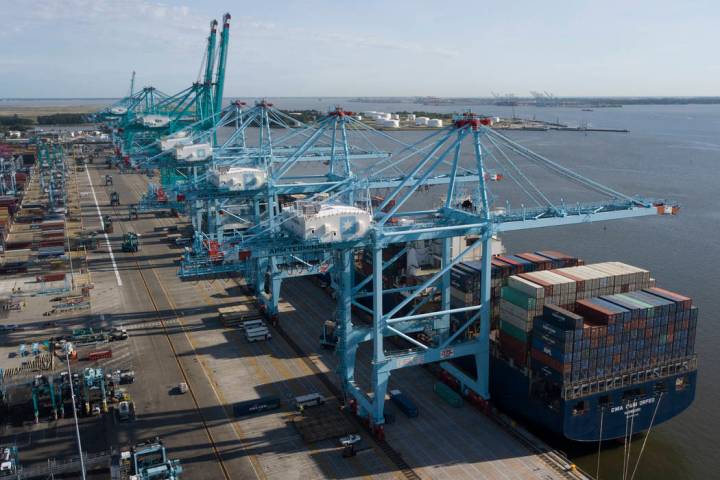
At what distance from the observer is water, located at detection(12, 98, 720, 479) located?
27.0 metres

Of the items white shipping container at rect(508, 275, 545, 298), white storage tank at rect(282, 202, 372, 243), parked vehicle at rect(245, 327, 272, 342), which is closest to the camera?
white storage tank at rect(282, 202, 372, 243)

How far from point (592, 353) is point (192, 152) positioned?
35.3m

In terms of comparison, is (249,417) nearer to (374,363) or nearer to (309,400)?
(309,400)

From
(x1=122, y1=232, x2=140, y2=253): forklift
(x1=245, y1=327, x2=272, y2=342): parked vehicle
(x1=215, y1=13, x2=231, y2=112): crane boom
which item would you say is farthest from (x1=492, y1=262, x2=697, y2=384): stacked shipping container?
(x1=215, y1=13, x2=231, y2=112): crane boom

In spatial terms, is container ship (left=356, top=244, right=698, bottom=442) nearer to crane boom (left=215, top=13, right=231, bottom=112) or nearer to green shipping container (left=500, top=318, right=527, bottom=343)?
green shipping container (left=500, top=318, right=527, bottom=343)

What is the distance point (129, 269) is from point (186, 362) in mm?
22291

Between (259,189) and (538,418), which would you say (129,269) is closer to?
(259,189)

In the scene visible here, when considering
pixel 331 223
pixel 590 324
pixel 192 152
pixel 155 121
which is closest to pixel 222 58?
pixel 155 121

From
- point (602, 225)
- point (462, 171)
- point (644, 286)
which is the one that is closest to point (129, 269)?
point (462, 171)

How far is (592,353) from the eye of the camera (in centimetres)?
2553

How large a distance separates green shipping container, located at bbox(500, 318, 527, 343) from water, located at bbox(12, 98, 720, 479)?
5.56 meters

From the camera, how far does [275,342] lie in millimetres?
36531

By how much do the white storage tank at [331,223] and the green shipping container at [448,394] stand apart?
29.8 feet

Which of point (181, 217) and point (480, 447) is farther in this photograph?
point (181, 217)
